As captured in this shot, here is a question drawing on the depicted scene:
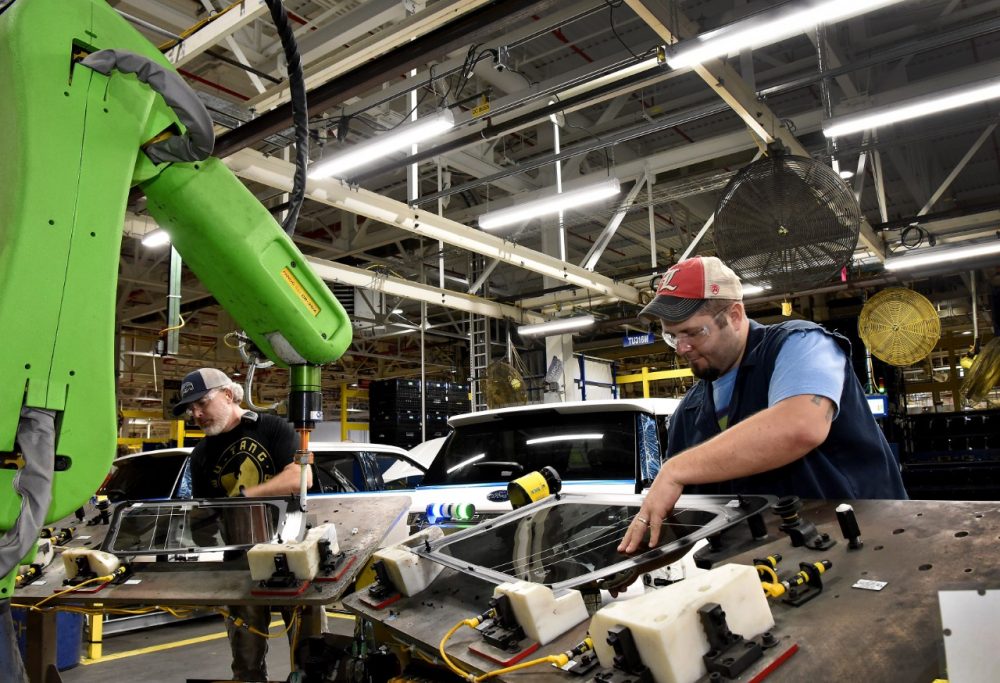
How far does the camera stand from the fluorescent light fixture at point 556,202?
7.22 metres

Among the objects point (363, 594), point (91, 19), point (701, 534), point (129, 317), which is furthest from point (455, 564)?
point (129, 317)

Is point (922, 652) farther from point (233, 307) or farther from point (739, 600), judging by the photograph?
point (233, 307)

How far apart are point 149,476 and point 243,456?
9.26 feet

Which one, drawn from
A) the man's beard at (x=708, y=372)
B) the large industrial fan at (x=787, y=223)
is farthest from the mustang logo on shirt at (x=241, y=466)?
the large industrial fan at (x=787, y=223)

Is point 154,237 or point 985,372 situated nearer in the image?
point 154,237

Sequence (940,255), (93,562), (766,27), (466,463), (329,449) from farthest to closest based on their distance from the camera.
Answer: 1. (940,255)
2. (329,449)
3. (466,463)
4. (766,27)
5. (93,562)

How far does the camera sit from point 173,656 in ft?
18.4

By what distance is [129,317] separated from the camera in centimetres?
1424

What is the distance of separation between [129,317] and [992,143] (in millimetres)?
15492

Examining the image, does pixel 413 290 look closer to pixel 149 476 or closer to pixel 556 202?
pixel 556 202

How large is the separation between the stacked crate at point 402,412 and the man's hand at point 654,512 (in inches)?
402

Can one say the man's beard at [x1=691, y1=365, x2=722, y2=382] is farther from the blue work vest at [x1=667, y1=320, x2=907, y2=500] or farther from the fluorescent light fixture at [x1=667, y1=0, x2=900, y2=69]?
the fluorescent light fixture at [x1=667, y1=0, x2=900, y2=69]

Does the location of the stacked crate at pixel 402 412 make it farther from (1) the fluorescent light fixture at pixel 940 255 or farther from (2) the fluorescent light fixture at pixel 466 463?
(2) the fluorescent light fixture at pixel 466 463

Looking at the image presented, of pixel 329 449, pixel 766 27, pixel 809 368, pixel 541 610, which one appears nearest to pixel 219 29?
pixel 329 449
